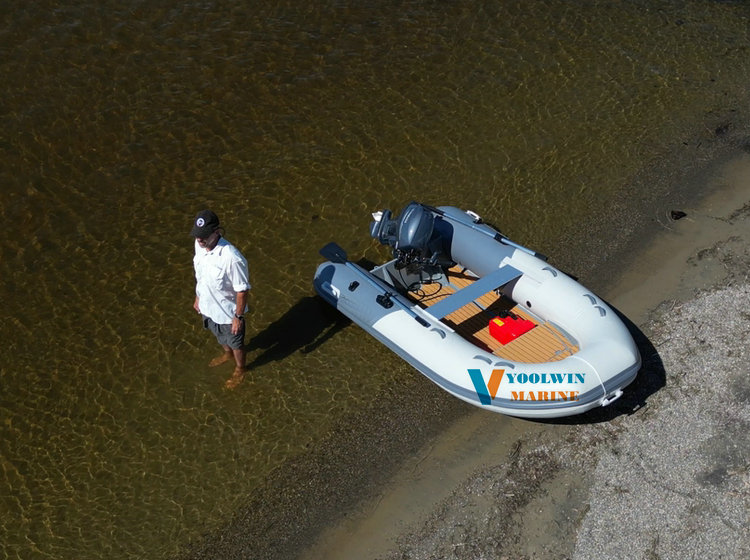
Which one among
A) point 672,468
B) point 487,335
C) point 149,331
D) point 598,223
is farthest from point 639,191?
point 149,331

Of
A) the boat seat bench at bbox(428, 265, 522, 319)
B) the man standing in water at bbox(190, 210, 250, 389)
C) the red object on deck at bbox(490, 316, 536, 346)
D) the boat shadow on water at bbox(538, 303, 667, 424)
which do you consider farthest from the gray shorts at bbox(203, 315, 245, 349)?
the boat shadow on water at bbox(538, 303, 667, 424)

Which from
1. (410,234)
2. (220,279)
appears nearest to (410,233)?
(410,234)

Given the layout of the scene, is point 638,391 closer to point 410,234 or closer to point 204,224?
point 410,234

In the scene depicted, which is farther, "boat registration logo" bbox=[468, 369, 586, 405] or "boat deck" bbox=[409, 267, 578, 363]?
"boat deck" bbox=[409, 267, 578, 363]

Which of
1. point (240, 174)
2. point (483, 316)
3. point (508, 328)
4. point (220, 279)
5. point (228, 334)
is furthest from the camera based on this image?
point (240, 174)

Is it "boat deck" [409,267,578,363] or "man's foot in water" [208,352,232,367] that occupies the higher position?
"man's foot in water" [208,352,232,367]

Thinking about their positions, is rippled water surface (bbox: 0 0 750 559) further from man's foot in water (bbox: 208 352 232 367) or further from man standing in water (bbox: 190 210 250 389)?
man standing in water (bbox: 190 210 250 389)

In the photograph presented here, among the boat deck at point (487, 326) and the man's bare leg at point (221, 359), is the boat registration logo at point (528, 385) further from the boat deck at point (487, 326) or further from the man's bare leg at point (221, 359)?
the man's bare leg at point (221, 359)
